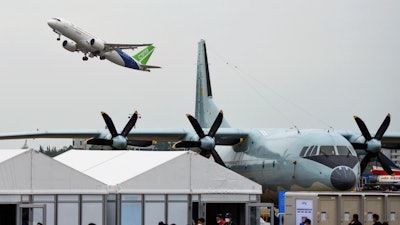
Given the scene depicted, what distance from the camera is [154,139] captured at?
49.8 metres

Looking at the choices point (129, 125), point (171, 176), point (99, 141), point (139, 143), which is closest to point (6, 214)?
point (171, 176)

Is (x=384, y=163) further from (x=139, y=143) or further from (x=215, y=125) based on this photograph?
(x=139, y=143)

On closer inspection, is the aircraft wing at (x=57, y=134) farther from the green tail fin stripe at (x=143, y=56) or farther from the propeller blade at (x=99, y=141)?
the green tail fin stripe at (x=143, y=56)

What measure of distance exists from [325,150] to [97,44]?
4421 cm

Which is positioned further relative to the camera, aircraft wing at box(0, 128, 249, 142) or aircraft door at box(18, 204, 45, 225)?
aircraft wing at box(0, 128, 249, 142)

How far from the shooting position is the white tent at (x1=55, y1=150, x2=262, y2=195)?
29.6 meters

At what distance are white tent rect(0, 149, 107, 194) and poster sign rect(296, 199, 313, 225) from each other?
7109mm

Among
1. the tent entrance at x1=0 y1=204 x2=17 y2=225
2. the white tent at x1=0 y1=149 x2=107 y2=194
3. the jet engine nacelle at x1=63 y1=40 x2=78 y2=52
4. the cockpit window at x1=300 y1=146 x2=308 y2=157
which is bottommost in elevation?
the tent entrance at x1=0 y1=204 x2=17 y2=225

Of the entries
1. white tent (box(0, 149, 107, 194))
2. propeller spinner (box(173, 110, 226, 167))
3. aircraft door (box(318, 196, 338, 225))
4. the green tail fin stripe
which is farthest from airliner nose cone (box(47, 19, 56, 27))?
aircraft door (box(318, 196, 338, 225))

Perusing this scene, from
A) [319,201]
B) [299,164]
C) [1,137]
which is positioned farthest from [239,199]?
[1,137]

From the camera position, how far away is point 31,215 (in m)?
27.2

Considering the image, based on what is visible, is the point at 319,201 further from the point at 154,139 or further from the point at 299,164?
the point at 154,139

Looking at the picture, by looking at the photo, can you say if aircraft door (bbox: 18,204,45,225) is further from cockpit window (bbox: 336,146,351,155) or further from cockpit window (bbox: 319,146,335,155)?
cockpit window (bbox: 336,146,351,155)

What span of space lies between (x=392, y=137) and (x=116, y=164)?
2178cm
